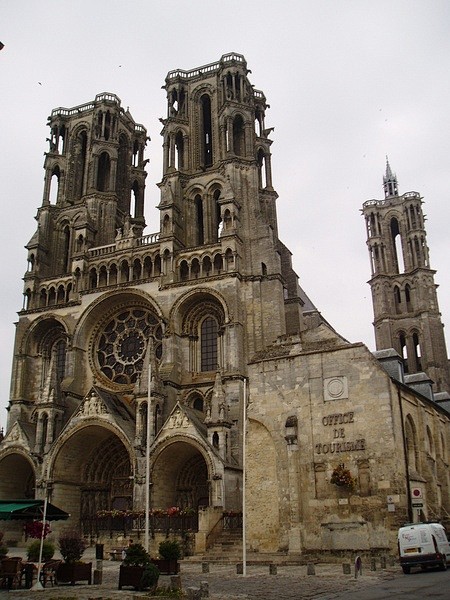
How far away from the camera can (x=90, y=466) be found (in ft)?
117

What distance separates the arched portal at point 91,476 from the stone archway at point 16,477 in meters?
2.37

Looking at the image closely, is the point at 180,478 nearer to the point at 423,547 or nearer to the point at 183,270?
the point at 183,270

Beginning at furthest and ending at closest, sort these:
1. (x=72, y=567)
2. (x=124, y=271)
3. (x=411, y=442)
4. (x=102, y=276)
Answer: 1. (x=102, y=276)
2. (x=124, y=271)
3. (x=411, y=442)
4. (x=72, y=567)

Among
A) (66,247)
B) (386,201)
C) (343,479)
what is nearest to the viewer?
(343,479)

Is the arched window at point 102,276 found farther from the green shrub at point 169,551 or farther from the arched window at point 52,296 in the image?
the green shrub at point 169,551

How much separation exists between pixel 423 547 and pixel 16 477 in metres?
26.0

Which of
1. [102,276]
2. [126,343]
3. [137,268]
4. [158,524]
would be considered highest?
[137,268]

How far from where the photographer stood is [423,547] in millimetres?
17797

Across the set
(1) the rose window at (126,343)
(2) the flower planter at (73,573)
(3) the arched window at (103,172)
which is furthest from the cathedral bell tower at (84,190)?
(2) the flower planter at (73,573)

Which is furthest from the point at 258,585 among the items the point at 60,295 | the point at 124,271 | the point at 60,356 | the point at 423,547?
the point at 60,295

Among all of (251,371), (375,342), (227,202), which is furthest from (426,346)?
(251,371)

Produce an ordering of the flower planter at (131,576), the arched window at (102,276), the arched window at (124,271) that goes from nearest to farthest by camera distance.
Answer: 1. the flower planter at (131,576)
2. the arched window at (124,271)
3. the arched window at (102,276)

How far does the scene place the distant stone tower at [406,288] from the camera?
186 feet

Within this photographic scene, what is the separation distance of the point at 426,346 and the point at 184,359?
28.3 metres
